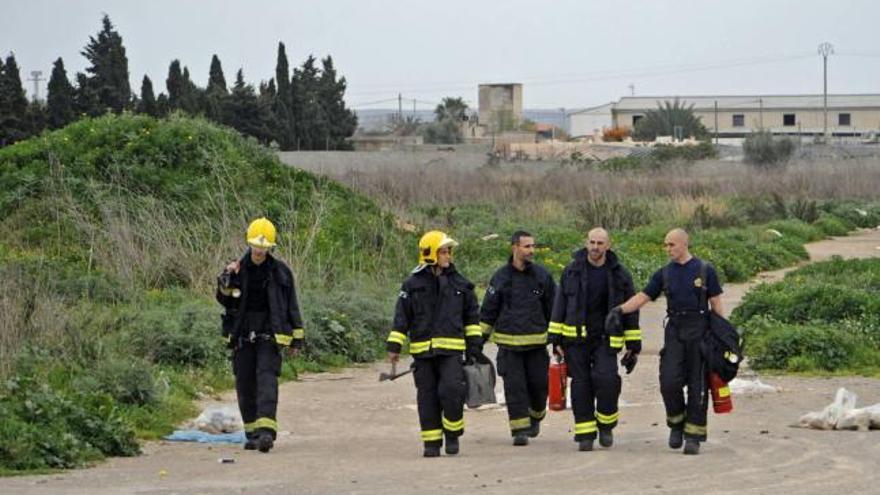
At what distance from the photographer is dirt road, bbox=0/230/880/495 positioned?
38.5 feet

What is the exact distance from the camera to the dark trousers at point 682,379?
13.6 meters

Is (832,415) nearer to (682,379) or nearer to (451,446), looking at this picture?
(682,379)

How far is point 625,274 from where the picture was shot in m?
14.0

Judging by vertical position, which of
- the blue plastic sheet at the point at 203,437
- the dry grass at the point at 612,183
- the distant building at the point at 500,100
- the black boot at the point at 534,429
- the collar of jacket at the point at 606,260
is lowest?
the blue plastic sheet at the point at 203,437

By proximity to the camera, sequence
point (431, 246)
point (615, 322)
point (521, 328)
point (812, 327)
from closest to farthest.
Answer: point (615, 322) → point (431, 246) → point (521, 328) → point (812, 327)

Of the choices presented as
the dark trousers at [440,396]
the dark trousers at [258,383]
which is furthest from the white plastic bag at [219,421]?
the dark trousers at [440,396]

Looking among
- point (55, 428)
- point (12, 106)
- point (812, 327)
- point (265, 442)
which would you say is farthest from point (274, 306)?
point (12, 106)

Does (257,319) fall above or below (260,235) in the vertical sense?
below

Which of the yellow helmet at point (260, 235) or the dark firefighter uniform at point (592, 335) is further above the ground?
the yellow helmet at point (260, 235)

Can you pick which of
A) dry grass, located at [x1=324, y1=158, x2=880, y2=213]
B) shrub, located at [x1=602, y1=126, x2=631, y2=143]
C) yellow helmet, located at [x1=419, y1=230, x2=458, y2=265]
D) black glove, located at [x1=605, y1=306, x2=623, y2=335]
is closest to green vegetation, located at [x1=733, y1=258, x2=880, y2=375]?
black glove, located at [x1=605, y1=306, x2=623, y2=335]

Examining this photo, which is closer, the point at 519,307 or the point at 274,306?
the point at 274,306

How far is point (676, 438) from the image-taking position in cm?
1371

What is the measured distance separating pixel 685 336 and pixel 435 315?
2053mm

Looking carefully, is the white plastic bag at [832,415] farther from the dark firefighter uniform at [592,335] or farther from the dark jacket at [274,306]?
the dark jacket at [274,306]
